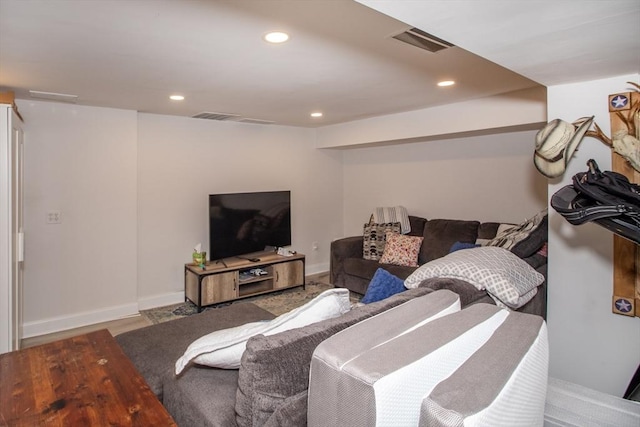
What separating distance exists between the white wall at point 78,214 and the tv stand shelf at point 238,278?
660 mm

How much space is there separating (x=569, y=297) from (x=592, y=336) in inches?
9.8

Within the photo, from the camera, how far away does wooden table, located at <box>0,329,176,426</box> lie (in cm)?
121

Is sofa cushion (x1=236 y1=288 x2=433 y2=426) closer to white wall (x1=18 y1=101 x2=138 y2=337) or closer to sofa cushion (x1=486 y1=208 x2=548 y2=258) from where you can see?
sofa cushion (x1=486 y1=208 x2=548 y2=258)

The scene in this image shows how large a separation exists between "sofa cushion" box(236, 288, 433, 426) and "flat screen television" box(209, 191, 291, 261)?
338cm

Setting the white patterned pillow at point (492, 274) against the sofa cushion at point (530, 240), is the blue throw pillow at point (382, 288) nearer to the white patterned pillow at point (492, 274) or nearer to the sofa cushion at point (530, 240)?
the white patterned pillow at point (492, 274)

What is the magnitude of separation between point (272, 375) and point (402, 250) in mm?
3536

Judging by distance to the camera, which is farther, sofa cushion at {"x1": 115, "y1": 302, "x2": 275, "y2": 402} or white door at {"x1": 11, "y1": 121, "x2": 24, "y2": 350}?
white door at {"x1": 11, "y1": 121, "x2": 24, "y2": 350}

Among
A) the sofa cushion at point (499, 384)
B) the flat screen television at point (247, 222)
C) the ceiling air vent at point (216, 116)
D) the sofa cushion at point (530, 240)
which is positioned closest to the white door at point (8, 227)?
the ceiling air vent at point (216, 116)

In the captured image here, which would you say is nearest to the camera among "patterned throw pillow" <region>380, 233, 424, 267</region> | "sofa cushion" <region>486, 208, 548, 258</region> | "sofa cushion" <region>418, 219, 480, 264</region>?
"sofa cushion" <region>486, 208, 548, 258</region>

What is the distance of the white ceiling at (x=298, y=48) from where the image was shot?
137cm

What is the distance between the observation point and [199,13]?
71.6 inches

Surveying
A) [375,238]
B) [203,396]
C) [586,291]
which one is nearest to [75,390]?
[203,396]

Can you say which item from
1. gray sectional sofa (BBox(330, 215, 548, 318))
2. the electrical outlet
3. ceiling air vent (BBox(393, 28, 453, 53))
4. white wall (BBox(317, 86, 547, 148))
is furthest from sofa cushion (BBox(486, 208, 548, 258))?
the electrical outlet

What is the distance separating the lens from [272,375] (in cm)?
125
